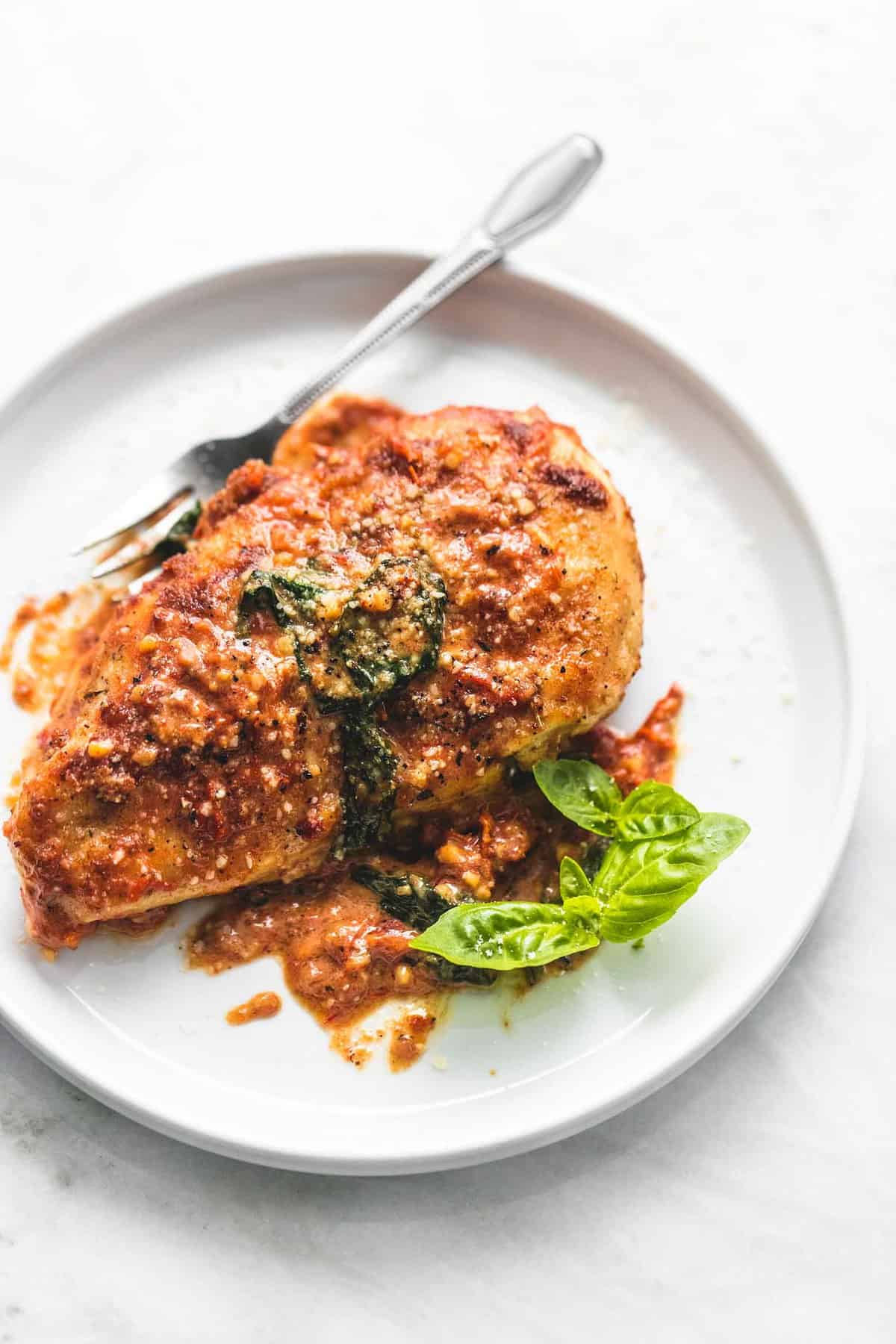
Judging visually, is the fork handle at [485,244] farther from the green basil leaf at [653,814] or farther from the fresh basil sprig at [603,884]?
the green basil leaf at [653,814]

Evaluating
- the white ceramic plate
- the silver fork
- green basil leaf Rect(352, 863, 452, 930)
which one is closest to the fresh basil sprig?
green basil leaf Rect(352, 863, 452, 930)

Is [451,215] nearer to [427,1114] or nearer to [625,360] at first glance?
[625,360]

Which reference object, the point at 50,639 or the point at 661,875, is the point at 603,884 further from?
the point at 50,639

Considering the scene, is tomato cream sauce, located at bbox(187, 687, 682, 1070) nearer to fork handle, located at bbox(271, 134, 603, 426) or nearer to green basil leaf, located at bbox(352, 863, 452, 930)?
green basil leaf, located at bbox(352, 863, 452, 930)

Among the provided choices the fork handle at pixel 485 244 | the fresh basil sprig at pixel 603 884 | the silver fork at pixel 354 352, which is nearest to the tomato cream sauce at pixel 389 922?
the fresh basil sprig at pixel 603 884

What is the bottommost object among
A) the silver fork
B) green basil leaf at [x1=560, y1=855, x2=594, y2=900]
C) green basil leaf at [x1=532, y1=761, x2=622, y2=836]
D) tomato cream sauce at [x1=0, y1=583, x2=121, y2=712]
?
green basil leaf at [x1=560, y1=855, x2=594, y2=900]

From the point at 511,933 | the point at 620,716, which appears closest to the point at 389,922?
the point at 511,933
